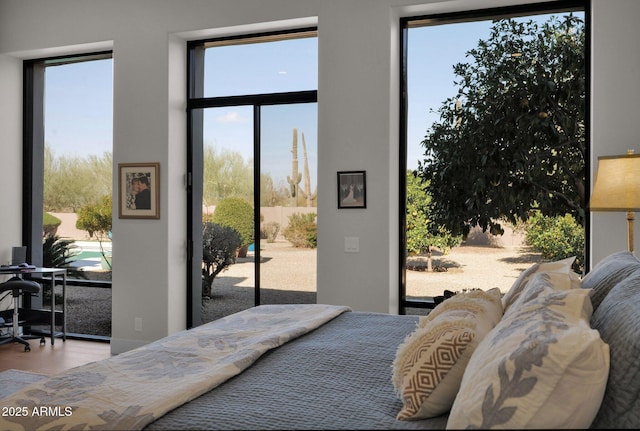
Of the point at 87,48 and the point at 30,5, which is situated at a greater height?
the point at 30,5

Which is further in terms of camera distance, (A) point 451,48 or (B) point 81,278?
(B) point 81,278

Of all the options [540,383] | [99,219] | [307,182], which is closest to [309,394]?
[540,383]

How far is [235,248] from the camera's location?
5398 millimetres

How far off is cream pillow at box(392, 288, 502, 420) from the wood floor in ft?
12.4

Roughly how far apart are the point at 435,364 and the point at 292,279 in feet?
11.9

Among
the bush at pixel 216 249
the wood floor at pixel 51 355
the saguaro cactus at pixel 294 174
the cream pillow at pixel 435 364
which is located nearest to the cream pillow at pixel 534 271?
the cream pillow at pixel 435 364

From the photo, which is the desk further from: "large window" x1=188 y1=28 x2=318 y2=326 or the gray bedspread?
the gray bedspread

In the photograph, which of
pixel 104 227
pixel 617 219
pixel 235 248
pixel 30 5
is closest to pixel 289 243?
pixel 235 248

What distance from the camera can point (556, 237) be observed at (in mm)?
4488

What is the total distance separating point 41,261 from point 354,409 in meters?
5.43

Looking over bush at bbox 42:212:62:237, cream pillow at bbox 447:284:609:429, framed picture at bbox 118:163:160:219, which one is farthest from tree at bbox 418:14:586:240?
bush at bbox 42:212:62:237

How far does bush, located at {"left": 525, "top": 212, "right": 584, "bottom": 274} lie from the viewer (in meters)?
4.45

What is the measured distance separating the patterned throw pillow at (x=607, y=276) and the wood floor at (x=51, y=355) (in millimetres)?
3959

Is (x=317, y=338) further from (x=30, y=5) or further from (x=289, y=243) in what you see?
(x=30, y=5)
